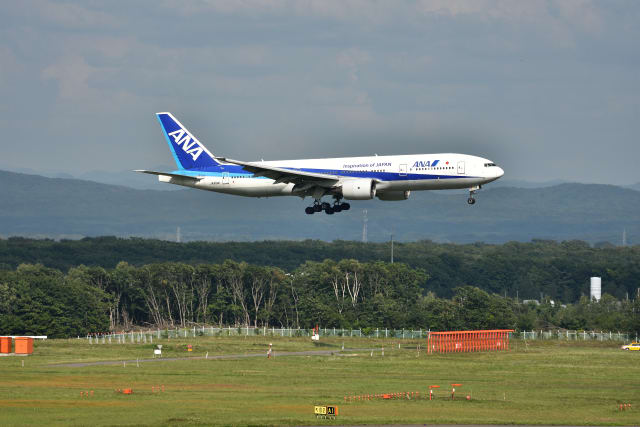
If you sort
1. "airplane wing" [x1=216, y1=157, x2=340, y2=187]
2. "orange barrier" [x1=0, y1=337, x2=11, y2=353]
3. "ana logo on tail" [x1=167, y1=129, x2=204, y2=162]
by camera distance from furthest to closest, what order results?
"ana logo on tail" [x1=167, y1=129, x2=204, y2=162] < "orange barrier" [x1=0, y1=337, x2=11, y2=353] < "airplane wing" [x1=216, y1=157, x2=340, y2=187]

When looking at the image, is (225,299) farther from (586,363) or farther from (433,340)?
→ (586,363)

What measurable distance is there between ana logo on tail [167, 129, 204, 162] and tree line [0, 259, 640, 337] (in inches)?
2153

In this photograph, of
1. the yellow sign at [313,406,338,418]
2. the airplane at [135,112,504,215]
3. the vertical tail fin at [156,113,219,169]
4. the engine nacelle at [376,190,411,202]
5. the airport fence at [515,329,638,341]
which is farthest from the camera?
the airport fence at [515,329,638,341]

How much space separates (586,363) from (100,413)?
169 ft

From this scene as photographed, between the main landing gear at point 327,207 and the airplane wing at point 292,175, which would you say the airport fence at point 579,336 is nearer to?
the main landing gear at point 327,207

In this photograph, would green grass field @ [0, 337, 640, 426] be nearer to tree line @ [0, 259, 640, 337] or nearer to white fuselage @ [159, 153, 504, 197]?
white fuselage @ [159, 153, 504, 197]

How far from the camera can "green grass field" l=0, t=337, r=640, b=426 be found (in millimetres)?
59156

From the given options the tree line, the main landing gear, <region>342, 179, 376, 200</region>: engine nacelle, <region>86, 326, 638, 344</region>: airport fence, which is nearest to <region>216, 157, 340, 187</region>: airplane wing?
<region>342, 179, 376, 200</region>: engine nacelle

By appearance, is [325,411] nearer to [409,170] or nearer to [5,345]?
[409,170]

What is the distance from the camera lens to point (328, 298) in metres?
180

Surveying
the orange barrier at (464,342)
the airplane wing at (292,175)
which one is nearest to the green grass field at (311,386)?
the orange barrier at (464,342)

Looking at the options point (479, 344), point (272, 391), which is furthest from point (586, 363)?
point (272, 391)

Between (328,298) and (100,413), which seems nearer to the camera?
(100,413)

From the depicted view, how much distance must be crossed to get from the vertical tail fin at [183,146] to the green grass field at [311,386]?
18369mm
